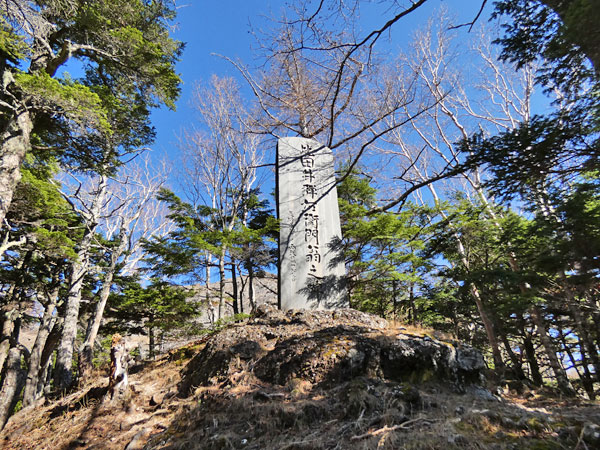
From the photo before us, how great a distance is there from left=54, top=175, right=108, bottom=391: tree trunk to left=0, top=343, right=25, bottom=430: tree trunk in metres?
1.30

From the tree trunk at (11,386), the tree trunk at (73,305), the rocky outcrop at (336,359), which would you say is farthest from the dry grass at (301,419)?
the tree trunk at (73,305)

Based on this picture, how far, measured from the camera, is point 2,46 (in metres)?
4.94

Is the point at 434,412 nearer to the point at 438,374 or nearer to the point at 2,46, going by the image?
the point at 438,374

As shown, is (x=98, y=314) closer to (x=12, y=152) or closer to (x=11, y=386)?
(x=11, y=386)

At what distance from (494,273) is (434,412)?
4915 mm

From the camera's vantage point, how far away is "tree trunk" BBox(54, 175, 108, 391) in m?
6.78

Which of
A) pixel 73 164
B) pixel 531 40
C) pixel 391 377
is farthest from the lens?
pixel 73 164

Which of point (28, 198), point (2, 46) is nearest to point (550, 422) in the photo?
point (2, 46)

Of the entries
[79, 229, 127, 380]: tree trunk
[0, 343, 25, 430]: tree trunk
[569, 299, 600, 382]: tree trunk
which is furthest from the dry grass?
[569, 299, 600, 382]: tree trunk

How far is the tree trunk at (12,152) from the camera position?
16.4 feet

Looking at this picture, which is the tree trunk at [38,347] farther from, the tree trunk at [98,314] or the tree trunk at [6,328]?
the tree trunk at [98,314]

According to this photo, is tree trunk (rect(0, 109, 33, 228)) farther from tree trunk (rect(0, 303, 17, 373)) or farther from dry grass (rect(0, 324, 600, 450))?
tree trunk (rect(0, 303, 17, 373))

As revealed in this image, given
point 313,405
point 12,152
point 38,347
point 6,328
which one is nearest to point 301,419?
point 313,405

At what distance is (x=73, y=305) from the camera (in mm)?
8312
